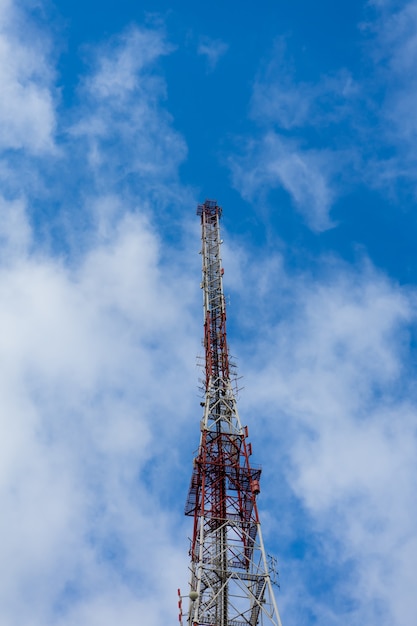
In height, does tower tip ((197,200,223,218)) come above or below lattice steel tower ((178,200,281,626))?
above

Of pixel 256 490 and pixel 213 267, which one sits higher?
pixel 213 267

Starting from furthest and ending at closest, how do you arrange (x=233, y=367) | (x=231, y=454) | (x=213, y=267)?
(x=213, y=267), (x=233, y=367), (x=231, y=454)

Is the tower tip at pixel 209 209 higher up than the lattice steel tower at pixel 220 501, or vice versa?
the tower tip at pixel 209 209

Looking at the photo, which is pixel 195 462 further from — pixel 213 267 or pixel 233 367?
pixel 213 267

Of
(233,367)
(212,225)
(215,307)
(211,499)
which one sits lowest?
(211,499)

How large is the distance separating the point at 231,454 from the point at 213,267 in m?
25.4

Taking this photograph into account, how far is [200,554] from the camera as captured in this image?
66688mm

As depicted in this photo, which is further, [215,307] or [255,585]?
[215,307]

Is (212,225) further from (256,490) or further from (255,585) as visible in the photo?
(255,585)

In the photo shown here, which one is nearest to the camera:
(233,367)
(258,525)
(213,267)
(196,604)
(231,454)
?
(196,604)

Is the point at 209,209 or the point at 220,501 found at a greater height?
the point at 209,209

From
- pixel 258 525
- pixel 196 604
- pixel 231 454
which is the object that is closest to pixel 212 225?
pixel 231 454

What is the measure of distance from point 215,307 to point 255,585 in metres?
32.8

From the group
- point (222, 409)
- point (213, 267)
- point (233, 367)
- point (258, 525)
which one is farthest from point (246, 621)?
point (213, 267)
